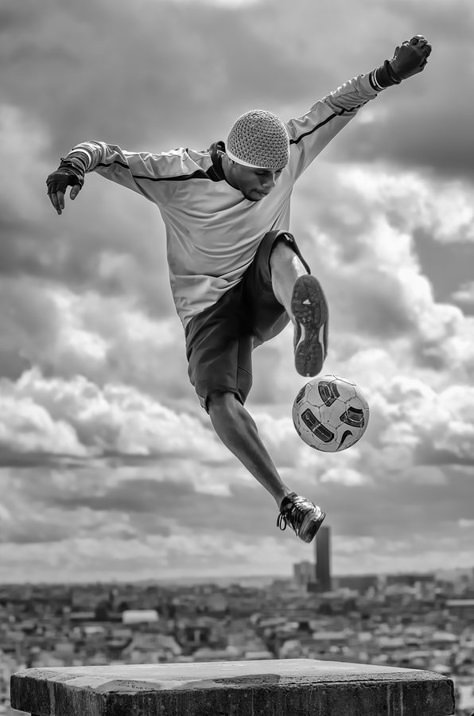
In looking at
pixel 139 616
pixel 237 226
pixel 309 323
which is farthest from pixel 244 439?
pixel 139 616

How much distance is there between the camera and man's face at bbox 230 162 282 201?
1174 centimetres

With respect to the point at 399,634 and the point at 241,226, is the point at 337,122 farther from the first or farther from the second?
the point at 399,634

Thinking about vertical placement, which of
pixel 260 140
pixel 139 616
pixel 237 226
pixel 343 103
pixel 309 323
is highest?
pixel 343 103

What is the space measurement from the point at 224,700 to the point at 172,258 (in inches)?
173

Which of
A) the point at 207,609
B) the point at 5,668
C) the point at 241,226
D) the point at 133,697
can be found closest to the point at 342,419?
the point at 241,226

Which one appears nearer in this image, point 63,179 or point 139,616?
point 63,179

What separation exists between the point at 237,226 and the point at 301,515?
9.40ft

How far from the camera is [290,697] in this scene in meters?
10.2

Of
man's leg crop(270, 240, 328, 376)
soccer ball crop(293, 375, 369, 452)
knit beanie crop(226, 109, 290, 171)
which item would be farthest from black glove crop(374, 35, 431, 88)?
soccer ball crop(293, 375, 369, 452)

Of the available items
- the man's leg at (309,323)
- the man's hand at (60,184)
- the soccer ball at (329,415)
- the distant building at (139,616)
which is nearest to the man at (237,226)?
the man's hand at (60,184)

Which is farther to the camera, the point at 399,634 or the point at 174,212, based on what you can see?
the point at 399,634

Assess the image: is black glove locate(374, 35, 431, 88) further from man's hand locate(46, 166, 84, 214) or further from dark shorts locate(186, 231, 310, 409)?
man's hand locate(46, 166, 84, 214)

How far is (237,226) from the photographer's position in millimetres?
12078

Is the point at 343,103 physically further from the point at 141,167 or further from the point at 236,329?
the point at 236,329
